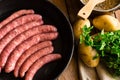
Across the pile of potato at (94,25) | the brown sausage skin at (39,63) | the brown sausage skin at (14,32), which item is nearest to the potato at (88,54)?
the pile of potato at (94,25)

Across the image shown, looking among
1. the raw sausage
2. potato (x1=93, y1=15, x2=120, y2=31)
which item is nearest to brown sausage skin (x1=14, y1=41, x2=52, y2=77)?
the raw sausage

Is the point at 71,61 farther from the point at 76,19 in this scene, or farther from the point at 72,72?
the point at 76,19

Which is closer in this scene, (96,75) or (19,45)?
(19,45)

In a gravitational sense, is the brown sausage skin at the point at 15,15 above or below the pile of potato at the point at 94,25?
above

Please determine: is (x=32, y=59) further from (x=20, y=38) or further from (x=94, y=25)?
(x=94, y=25)

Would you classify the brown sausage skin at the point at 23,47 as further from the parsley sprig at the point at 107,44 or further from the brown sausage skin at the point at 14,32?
the parsley sprig at the point at 107,44

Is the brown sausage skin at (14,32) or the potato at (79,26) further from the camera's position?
the potato at (79,26)

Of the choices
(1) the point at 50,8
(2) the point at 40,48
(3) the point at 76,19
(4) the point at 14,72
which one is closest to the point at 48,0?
(1) the point at 50,8
